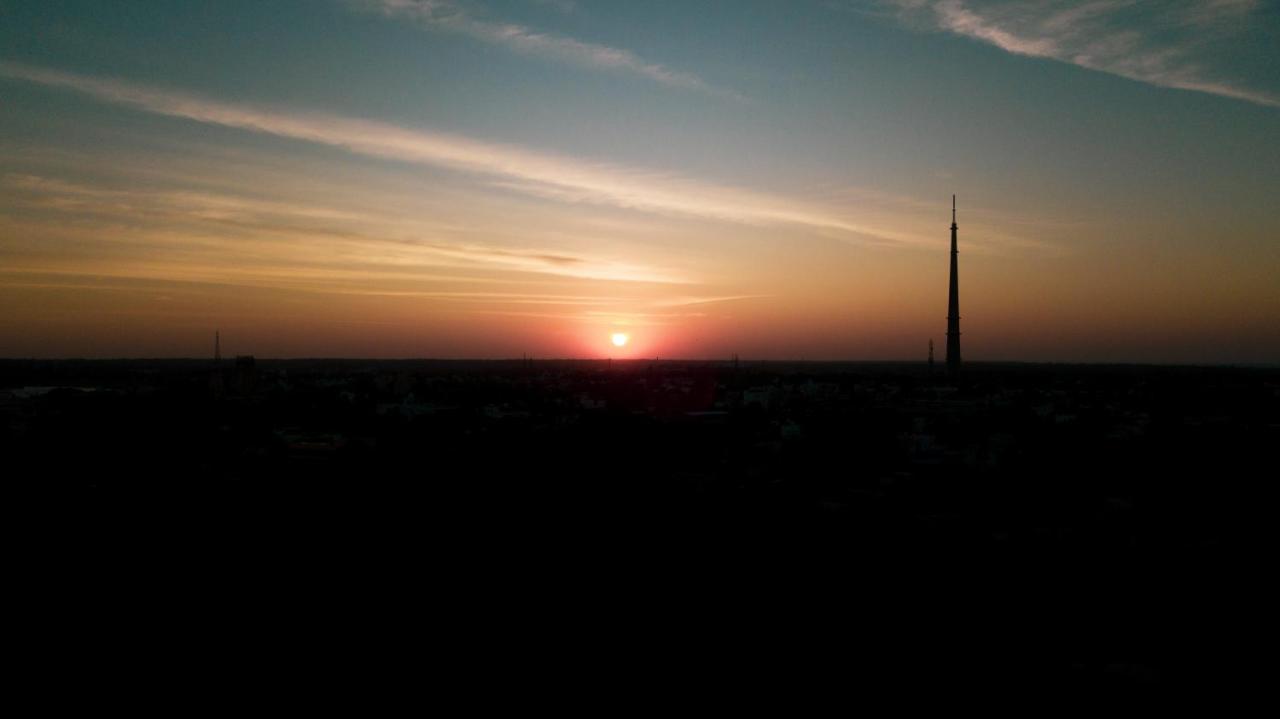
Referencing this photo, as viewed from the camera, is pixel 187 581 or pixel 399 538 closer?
pixel 187 581

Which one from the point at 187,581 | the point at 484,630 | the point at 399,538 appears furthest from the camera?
the point at 399,538

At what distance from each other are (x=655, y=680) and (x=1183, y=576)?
9.84 meters

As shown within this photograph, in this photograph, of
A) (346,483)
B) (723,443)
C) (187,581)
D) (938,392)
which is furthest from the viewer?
(938,392)

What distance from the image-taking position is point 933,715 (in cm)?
931

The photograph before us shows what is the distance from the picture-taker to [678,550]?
54.6ft

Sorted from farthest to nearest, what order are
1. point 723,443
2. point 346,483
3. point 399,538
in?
point 723,443 → point 346,483 → point 399,538

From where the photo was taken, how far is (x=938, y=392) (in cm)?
6594

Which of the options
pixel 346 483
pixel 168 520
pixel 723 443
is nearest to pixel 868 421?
pixel 723 443

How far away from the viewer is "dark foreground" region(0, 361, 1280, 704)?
1117 cm

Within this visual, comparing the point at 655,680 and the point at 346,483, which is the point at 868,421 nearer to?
the point at 346,483

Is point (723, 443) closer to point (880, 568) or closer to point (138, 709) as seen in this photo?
point (880, 568)

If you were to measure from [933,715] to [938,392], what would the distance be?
5966cm

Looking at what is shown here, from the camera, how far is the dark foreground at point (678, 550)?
1117cm

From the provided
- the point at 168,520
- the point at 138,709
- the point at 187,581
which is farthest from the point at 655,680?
the point at 168,520
